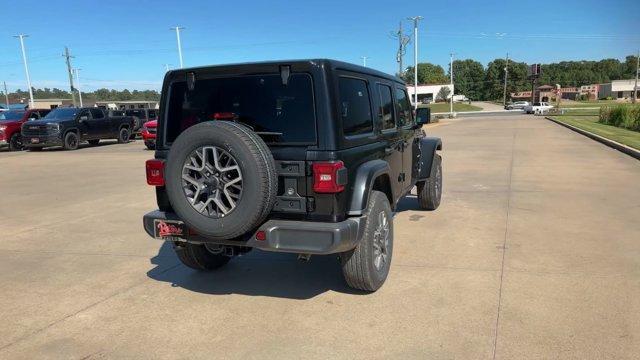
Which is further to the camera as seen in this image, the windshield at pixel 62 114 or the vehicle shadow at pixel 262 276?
the windshield at pixel 62 114

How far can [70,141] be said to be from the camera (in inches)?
803

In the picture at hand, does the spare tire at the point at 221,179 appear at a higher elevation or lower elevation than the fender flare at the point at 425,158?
higher

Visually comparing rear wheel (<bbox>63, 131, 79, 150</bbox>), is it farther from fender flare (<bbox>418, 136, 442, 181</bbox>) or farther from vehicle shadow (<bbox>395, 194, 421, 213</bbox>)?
fender flare (<bbox>418, 136, 442, 181</bbox>)

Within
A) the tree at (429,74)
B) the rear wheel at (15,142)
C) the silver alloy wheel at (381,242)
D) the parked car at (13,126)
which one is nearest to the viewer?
the silver alloy wheel at (381,242)

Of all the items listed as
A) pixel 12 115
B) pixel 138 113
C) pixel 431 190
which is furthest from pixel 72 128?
pixel 431 190

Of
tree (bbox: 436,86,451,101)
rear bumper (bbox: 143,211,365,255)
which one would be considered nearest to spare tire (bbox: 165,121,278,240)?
rear bumper (bbox: 143,211,365,255)

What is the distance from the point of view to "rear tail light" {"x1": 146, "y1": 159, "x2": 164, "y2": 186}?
13.1 feet

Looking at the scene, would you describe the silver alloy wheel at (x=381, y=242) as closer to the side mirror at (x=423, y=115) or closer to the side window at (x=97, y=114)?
the side mirror at (x=423, y=115)

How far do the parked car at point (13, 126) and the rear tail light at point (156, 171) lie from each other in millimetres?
20698

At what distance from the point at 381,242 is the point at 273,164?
4.44ft

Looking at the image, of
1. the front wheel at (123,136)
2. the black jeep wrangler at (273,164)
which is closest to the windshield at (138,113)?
the front wheel at (123,136)

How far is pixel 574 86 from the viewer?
527 ft

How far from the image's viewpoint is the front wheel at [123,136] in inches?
935

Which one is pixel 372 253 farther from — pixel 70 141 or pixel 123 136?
pixel 123 136
